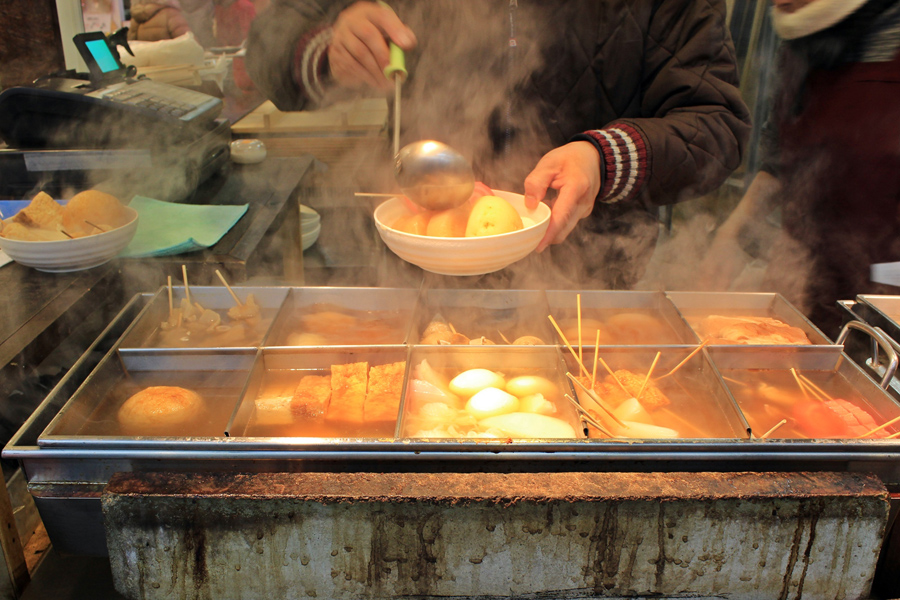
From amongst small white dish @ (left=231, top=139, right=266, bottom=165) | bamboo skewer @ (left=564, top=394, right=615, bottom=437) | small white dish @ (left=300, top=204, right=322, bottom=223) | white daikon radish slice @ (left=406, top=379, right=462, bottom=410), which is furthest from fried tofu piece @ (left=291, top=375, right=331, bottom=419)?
small white dish @ (left=300, top=204, right=322, bottom=223)

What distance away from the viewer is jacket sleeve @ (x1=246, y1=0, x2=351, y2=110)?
7.22 feet

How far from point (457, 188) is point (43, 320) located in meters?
1.56

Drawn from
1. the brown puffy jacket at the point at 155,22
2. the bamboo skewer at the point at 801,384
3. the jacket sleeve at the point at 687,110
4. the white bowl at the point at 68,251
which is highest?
the brown puffy jacket at the point at 155,22

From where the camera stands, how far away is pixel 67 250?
2109mm

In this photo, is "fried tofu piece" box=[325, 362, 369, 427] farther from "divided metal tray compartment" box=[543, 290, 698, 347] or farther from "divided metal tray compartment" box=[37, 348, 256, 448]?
"divided metal tray compartment" box=[543, 290, 698, 347]

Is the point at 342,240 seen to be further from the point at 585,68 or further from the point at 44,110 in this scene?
the point at 585,68

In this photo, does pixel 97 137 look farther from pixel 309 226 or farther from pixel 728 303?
pixel 728 303

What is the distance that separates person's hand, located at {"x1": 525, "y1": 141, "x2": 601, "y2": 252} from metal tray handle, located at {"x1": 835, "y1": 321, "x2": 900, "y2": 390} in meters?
1.08

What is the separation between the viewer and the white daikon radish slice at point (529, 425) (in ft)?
5.52

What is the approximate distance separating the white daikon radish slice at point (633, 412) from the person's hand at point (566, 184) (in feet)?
2.06

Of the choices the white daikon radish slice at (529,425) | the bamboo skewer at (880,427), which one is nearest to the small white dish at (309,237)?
the white daikon radish slice at (529,425)

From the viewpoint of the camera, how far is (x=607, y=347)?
6.72 feet

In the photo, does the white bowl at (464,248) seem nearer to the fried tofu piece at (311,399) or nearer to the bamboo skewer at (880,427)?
the fried tofu piece at (311,399)

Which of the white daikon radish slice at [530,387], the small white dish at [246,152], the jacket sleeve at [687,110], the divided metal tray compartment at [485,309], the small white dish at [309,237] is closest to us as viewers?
the white daikon radish slice at [530,387]
